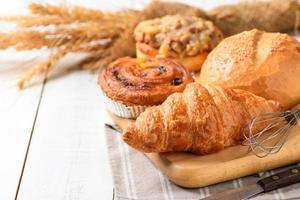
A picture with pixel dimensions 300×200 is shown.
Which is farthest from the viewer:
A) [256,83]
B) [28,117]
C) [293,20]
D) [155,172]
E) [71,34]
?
[293,20]

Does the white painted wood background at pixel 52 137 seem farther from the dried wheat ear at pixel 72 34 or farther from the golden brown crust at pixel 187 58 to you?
the golden brown crust at pixel 187 58

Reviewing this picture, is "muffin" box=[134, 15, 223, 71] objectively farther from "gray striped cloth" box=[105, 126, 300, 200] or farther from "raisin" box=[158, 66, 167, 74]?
"gray striped cloth" box=[105, 126, 300, 200]

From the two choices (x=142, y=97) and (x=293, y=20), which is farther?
(x=293, y=20)

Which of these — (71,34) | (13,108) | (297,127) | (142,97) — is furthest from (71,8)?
(297,127)

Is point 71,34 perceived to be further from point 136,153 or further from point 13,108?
point 136,153

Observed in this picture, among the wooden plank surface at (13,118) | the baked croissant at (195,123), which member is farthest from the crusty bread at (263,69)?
the wooden plank surface at (13,118)

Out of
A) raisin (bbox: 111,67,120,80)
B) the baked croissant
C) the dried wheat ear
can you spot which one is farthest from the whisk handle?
the dried wheat ear
